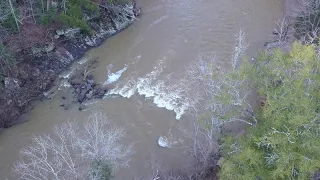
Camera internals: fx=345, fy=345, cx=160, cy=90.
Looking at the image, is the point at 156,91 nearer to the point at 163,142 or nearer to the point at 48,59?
the point at 163,142

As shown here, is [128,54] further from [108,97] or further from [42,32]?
[42,32]

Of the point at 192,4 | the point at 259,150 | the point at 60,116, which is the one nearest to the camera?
the point at 259,150

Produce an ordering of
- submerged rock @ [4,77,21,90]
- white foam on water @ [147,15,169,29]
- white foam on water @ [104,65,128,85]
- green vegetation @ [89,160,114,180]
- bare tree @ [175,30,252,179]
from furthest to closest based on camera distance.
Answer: white foam on water @ [147,15,169,29] < white foam on water @ [104,65,128,85] < submerged rock @ [4,77,21,90] < green vegetation @ [89,160,114,180] < bare tree @ [175,30,252,179]

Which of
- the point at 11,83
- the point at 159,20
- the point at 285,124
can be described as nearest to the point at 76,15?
the point at 11,83

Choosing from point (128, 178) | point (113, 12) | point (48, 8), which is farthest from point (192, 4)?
point (128, 178)

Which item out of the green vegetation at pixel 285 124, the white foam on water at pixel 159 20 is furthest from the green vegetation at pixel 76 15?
the green vegetation at pixel 285 124

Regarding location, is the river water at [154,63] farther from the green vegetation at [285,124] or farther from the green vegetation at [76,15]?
the green vegetation at [285,124]

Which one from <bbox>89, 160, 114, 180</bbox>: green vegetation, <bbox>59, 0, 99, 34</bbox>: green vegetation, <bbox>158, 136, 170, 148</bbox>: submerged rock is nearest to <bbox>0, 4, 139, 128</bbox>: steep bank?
<bbox>59, 0, 99, 34</bbox>: green vegetation

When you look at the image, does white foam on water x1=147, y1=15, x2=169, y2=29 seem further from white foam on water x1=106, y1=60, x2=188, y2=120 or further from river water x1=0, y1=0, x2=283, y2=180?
white foam on water x1=106, y1=60, x2=188, y2=120
